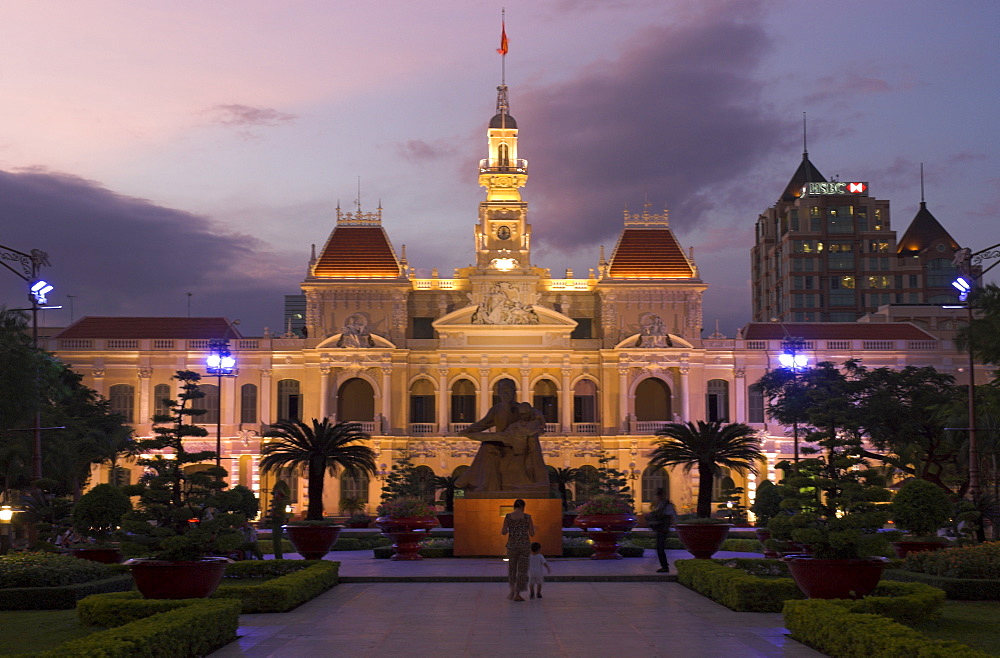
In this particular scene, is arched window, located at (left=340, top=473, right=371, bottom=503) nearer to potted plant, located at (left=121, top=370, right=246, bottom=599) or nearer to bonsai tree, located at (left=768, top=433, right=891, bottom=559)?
potted plant, located at (left=121, top=370, right=246, bottom=599)

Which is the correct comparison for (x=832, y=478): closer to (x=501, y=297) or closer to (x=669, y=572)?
(x=669, y=572)

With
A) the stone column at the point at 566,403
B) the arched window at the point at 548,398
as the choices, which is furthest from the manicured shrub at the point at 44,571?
the arched window at the point at 548,398

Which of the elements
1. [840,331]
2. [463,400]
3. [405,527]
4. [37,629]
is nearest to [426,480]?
[463,400]

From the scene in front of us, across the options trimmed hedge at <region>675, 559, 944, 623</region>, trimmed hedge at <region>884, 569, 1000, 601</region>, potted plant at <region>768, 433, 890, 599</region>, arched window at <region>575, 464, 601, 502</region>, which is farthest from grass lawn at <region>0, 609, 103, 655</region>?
arched window at <region>575, 464, 601, 502</region>

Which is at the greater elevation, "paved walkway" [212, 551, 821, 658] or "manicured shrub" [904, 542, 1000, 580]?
"manicured shrub" [904, 542, 1000, 580]

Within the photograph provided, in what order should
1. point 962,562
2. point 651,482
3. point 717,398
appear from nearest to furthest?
point 962,562, point 651,482, point 717,398

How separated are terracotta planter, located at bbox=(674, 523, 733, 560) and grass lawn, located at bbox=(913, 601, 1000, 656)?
7597 millimetres

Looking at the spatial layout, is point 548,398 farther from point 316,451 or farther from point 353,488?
point 316,451

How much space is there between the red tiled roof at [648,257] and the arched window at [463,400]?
37.4 feet

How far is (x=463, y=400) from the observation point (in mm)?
75562

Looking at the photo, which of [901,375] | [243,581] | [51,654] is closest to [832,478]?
[243,581]

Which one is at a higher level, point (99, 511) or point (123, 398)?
point (123, 398)

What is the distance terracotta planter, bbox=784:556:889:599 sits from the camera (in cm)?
1759

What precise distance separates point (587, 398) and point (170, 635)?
61.2 m
